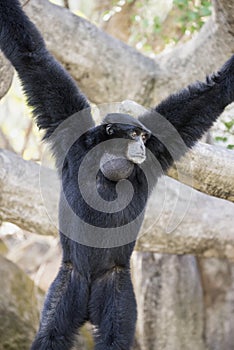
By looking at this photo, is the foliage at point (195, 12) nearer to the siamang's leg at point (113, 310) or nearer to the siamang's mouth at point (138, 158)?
the siamang's mouth at point (138, 158)

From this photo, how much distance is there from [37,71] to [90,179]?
97 cm

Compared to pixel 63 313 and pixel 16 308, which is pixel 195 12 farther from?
pixel 63 313

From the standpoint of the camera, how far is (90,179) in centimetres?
528

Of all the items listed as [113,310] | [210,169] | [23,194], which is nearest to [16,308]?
[23,194]

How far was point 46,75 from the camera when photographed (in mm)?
5207

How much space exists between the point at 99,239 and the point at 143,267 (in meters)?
3.94

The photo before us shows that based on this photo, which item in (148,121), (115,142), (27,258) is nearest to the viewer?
(115,142)

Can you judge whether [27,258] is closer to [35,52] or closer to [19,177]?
[19,177]

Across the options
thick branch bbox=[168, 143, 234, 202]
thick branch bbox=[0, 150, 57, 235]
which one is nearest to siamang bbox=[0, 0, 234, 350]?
thick branch bbox=[168, 143, 234, 202]

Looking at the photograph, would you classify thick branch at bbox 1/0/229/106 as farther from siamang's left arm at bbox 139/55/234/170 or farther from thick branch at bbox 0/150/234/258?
siamang's left arm at bbox 139/55/234/170

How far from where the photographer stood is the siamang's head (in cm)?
501

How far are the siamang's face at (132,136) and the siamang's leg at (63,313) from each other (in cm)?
107

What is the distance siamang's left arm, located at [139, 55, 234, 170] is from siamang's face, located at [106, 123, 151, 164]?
1.08ft

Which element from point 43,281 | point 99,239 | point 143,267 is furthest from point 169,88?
point 99,239
